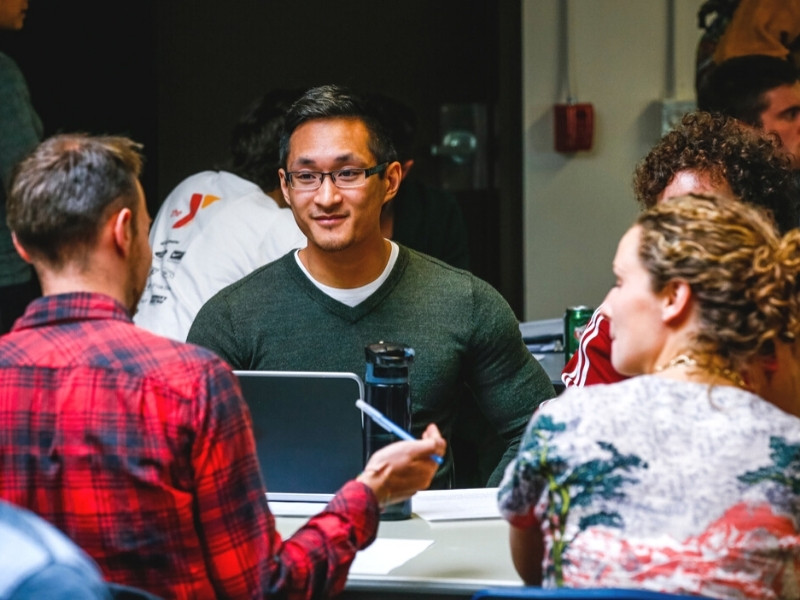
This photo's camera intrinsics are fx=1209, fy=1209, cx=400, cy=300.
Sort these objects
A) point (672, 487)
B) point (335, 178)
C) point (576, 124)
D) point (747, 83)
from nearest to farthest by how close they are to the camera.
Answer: point (672, 487), point (335, 178), point (747, 83), point (576, 124)

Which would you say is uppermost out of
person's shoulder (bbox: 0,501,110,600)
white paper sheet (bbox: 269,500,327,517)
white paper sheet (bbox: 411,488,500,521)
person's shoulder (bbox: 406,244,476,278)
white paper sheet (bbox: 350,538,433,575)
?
person's shoulder (bbox: 406,244,476,278)

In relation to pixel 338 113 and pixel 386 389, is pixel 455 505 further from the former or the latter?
pixel 338 113

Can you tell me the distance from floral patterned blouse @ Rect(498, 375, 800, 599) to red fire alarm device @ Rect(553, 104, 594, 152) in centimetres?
308

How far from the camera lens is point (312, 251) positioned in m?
2.44

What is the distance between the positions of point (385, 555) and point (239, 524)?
1.26 ft

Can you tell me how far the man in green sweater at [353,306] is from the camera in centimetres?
240

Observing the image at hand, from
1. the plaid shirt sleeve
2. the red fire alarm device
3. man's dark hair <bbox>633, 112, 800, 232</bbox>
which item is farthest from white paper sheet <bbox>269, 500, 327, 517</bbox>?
the red fire alarm device

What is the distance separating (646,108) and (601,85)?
0.19m

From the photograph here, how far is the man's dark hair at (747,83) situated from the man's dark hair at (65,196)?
7.01 ft

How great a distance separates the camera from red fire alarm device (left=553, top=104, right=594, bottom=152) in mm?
4453

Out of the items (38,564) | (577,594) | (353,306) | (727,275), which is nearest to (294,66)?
(353,306)

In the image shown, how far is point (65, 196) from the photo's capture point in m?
1.48

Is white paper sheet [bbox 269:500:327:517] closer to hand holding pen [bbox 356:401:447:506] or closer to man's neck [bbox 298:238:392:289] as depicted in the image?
hand holding pen [bbox 356:401:447:506]

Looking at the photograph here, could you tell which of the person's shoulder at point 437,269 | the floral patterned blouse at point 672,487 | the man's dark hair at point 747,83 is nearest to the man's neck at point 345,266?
the person's shoulder at point 437,269
